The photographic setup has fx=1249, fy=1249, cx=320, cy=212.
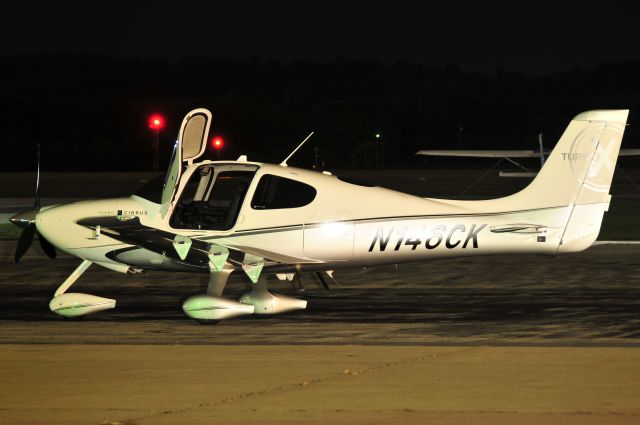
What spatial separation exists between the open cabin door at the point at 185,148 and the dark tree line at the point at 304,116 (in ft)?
244

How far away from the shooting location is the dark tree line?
97.9 m

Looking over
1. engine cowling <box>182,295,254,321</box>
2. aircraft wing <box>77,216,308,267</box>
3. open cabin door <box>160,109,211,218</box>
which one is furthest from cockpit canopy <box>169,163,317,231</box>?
engine cowling <box>182,295,254,321</box>

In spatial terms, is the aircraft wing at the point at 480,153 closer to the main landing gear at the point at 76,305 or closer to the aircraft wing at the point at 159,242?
the aircraft wing at the point at 159,242

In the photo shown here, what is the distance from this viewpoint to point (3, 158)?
93.4 meters

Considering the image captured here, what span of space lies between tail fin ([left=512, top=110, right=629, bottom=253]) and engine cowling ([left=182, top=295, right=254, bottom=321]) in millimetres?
3710

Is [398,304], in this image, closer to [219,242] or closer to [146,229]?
[219,242]

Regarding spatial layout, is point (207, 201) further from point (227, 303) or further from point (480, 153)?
point (480, 153)

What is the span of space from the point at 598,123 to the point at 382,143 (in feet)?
323

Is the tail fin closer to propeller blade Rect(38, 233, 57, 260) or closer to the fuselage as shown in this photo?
the fuselage

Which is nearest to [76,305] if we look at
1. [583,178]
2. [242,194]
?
[242,194]

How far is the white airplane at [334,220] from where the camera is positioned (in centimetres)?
1516

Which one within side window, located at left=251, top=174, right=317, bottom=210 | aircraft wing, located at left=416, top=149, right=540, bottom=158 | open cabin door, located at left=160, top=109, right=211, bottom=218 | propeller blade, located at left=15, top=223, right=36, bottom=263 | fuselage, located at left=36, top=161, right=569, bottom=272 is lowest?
aircraft wing, located at left=416, top=149, right=540, bottom=158

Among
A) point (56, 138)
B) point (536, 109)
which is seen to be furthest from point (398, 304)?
point (536, 109)

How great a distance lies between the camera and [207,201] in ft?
51.9
